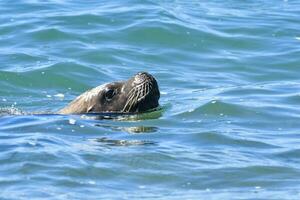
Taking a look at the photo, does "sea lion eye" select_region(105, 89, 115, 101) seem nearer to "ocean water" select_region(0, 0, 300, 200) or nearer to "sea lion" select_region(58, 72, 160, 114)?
"sea lion" select_region(58, 72, 160, 114)

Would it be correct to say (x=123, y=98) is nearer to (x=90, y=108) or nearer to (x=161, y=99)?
(x=90, y=108)

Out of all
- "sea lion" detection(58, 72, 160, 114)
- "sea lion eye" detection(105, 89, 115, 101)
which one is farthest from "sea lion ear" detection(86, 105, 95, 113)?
"sea lion eye" detection(105, 89, 115, 101)

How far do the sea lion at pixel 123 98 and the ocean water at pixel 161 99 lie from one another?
0.20m

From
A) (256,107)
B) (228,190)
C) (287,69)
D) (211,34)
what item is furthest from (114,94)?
(211,34)

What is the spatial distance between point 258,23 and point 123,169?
34.6 feet

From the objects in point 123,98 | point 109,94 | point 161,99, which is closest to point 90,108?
point 109,94

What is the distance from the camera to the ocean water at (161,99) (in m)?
8.59

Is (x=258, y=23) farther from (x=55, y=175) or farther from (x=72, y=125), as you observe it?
(x=55, y=175)

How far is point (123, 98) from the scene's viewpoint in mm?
11664

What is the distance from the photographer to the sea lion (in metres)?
11.4

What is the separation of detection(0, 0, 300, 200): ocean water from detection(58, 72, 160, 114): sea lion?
0.67ft

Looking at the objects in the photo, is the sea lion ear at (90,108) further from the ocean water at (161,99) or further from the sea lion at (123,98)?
the ocean water at (161,99)

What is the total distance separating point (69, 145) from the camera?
9.85m

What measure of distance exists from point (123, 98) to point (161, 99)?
5.59ft
